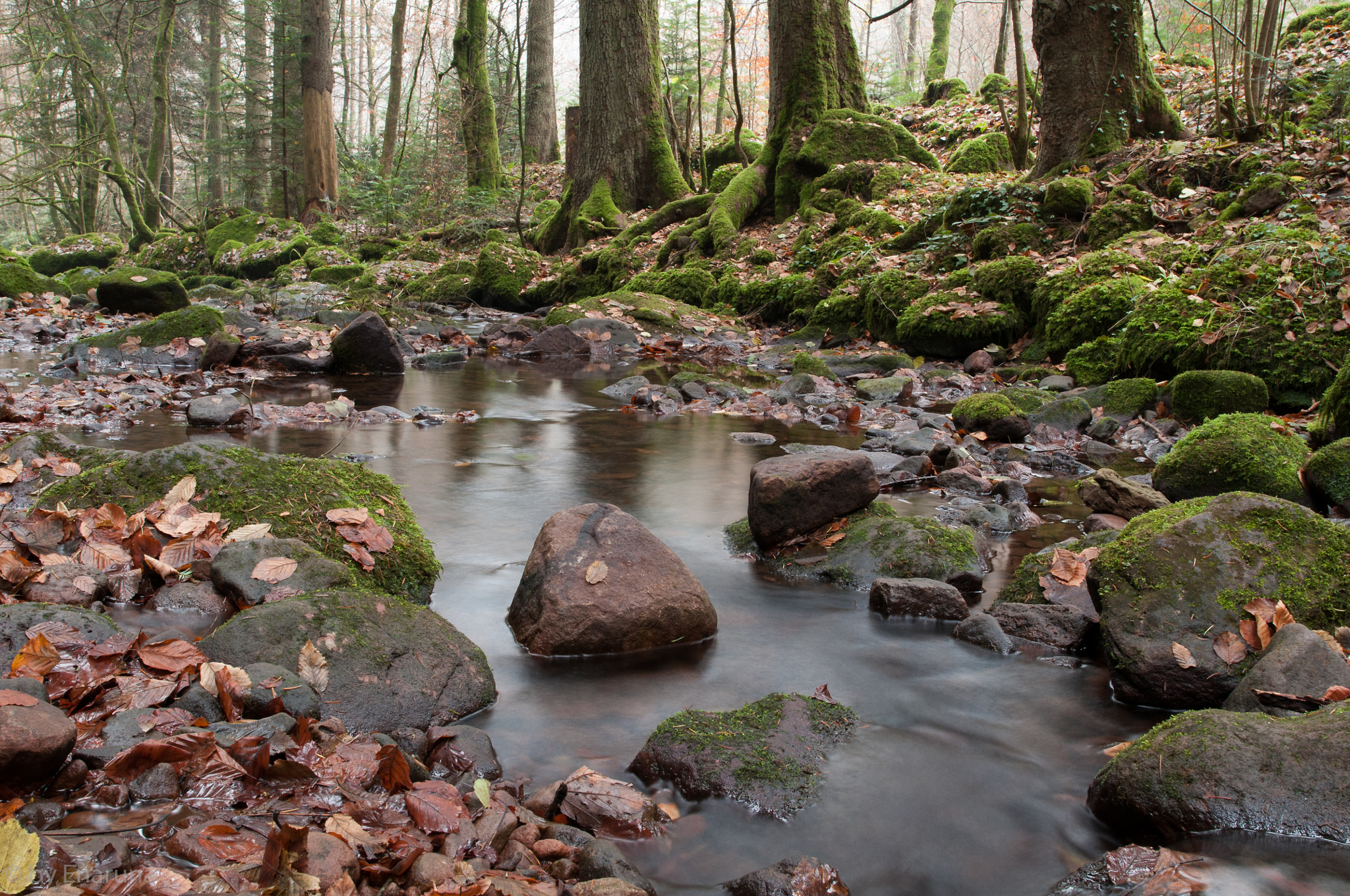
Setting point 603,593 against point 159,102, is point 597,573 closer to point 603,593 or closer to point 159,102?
point 603,593

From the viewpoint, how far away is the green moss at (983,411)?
7.09 metres

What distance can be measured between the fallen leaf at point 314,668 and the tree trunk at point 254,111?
77.8 feet

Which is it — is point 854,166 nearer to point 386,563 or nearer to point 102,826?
point 386,563

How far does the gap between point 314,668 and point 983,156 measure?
15845 mm

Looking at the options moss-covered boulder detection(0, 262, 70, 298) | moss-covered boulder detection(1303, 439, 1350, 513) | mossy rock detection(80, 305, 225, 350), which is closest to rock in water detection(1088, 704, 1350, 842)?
moss-covered boulder detection(1303, 439, 1350, 513)

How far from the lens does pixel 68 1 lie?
15367 mm

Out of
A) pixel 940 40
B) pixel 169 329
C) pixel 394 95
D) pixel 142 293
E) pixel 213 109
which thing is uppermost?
pixel 940 40

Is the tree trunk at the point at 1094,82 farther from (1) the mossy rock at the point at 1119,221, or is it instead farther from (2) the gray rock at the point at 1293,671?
(2) the gray rock at the point at 1293,671

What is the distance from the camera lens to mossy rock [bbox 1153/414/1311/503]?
15.3 ft

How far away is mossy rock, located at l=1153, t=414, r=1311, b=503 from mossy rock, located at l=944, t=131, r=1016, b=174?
11615 mm

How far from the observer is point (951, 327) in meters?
10.4

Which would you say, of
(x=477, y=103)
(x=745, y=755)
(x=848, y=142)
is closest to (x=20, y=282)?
(x=477, y=103)

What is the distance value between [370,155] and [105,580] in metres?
29.3

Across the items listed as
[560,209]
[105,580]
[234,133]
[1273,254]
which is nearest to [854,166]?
[560,209]
